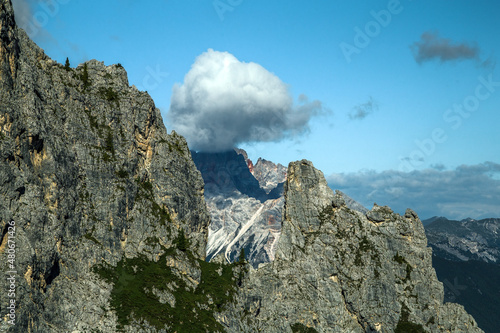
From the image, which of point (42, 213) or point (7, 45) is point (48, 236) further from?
point (7, 45)

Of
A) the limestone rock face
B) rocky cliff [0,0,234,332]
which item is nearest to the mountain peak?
the limestone rock face

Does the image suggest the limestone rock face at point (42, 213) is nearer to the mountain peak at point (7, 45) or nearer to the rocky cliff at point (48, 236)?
the mountain peak at point (7, 45)

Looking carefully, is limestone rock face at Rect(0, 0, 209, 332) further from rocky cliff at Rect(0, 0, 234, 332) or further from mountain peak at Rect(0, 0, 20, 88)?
rocky cliff at Rect(0, 0, 234, 332)

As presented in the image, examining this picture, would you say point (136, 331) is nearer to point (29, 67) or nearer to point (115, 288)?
point (115, 288)

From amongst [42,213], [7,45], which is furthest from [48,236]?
[7,45]

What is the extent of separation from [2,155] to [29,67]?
45.6 metres

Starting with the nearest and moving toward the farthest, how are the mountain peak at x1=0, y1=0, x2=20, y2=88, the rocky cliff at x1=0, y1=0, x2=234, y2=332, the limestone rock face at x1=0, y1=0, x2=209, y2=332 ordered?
the rocky cliff at x1=0, y1=0, x2=234, y2=332
the limestone rock face at x1=0, y1=0, x2=209, y2=332
the mountain peak at x1=0, y1=0, x2=20, y2=88

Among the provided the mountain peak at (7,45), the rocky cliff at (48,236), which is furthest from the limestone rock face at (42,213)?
the rocky cliff at (48,236)

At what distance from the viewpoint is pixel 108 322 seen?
172 m

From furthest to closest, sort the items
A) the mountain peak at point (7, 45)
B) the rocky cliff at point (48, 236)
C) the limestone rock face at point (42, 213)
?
the mountain peak at point (7, 45)
the limestone rock face at point (42, 213)
the rocky cliff at point (48, 236)

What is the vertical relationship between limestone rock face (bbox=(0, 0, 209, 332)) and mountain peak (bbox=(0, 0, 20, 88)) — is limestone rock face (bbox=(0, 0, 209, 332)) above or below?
below

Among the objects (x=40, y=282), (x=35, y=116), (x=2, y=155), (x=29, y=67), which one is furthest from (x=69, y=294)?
(x=29, y=67)

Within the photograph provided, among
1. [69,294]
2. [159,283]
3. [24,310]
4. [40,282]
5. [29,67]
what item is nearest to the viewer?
[24,310]

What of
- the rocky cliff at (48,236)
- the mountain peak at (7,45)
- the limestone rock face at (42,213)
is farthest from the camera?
the mountain peak at (7,45)
